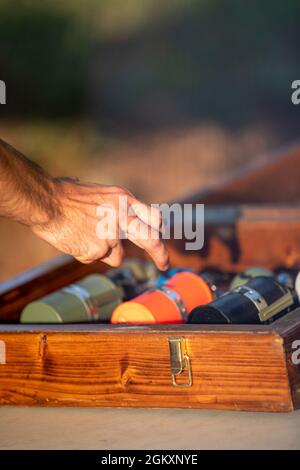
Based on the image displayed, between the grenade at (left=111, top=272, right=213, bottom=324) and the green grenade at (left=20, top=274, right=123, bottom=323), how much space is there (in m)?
0.17

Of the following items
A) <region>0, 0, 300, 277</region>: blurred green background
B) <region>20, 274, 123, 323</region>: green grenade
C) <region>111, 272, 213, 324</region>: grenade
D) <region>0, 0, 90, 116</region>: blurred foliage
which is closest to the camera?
<region>111, 272, 213, 324</region>: grenade

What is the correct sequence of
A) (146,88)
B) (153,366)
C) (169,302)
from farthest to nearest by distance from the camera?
(146,88)
(169,302)
(153,366)

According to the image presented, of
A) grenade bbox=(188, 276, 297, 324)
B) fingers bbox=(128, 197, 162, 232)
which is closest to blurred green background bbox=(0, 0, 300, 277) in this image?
grenade bbox=(188, 276, 297, 324)

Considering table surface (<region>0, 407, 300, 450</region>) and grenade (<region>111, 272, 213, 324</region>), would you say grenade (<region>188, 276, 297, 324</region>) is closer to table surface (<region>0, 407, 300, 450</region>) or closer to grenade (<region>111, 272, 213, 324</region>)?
grenade (<region>111, 272, 213, 324</region>)

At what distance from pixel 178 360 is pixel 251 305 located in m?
0.27

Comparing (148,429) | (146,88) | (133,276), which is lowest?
(148,429)

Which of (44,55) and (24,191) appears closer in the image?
(24,191)

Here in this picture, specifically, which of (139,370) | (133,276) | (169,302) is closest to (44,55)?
(133,276)

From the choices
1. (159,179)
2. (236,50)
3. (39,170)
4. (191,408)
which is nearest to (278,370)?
(191,408)

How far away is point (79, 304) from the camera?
2.26 meters

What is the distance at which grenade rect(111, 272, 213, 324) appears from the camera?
2.05m

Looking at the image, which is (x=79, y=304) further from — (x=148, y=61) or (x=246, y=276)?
(x=148, y=61)

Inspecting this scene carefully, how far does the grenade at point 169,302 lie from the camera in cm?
205

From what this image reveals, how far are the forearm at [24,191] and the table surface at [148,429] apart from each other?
345 mm
